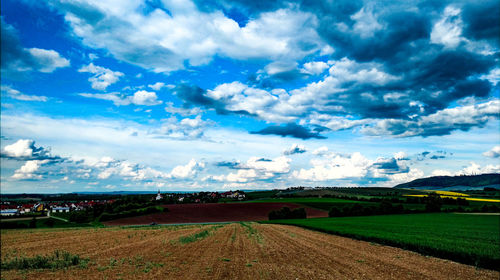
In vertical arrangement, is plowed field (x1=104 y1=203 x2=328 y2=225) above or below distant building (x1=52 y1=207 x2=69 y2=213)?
above

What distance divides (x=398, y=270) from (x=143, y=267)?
17094 mm

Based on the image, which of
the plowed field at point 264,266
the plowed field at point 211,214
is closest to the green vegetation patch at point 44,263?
the plowed field at point 264,266

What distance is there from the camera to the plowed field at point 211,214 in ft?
290

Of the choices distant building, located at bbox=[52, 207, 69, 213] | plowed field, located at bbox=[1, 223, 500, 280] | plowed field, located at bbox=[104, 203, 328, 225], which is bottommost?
distant building, located at bbox=[52, 207, 69, 213]

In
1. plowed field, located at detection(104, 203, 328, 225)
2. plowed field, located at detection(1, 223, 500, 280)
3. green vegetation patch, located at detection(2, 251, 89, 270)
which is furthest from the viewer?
plowed field, located at detection(104, 203, 328, 225)

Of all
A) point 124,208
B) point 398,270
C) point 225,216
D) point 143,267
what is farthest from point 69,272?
point 124,208

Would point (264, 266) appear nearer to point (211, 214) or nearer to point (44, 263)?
point (44, 263)

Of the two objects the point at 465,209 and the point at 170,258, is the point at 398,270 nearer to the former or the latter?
the point at 170,258

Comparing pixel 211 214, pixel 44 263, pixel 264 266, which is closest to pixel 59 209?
pixel 211 214

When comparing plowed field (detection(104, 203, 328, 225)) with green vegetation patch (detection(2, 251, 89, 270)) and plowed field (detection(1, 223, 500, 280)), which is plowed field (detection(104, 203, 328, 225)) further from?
green vegetation patch (detection(2, 251, 89, 270))

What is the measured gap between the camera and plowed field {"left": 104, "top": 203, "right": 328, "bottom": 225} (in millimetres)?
88438

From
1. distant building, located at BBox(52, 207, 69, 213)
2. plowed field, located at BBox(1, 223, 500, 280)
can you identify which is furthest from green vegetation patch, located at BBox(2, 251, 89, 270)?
distant building, located at BBox(52, 207, 69, 213)

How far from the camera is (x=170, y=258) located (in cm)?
2464

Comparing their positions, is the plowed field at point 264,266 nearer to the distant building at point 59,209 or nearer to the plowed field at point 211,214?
the plowed field at point 211,214
